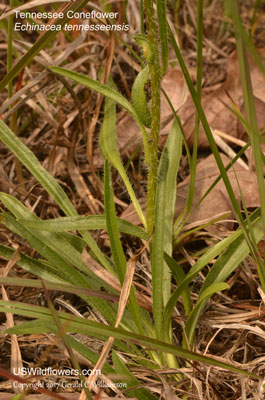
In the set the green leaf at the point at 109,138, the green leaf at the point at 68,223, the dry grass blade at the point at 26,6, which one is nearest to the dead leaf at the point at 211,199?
the green leaf at the point at 109,138

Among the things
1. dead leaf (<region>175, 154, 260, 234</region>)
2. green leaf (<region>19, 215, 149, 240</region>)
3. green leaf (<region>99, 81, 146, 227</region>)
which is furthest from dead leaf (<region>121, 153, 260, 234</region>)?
green leaf (<region>19, 215, 149, 240</region>)

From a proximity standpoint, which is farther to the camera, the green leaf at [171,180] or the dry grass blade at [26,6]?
the green leaf at [171,180]

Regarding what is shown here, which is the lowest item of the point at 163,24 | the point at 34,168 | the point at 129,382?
the point at 129,382

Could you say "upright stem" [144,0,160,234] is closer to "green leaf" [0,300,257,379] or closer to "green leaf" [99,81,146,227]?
"green leaf" [99,81,146,227]

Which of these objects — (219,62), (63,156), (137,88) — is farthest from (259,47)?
(137,88)

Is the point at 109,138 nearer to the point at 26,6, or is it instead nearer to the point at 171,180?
the point at 171,180

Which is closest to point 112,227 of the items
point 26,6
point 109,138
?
point 109,138

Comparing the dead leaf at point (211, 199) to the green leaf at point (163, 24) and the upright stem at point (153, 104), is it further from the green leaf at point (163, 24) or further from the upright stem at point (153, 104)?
the green leaf at point (163, 24)

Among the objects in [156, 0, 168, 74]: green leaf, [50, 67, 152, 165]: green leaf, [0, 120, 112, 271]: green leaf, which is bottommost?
[0, 120, 112, 271]: green leaf

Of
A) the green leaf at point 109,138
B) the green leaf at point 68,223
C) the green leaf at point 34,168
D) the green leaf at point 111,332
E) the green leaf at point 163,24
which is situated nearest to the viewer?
the green leaf at point 111,332

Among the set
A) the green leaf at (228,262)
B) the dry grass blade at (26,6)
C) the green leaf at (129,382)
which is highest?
the dry grass blade at (26,6)
